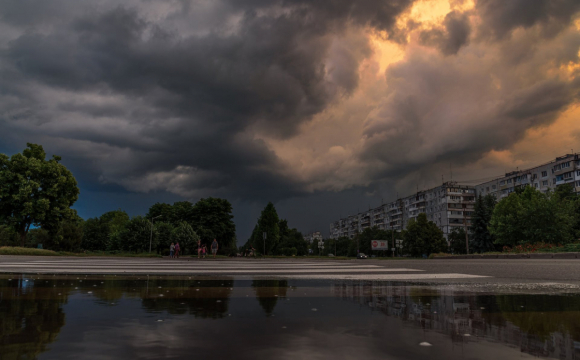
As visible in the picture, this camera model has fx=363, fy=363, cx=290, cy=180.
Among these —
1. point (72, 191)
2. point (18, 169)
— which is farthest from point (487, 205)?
point (18, 169)

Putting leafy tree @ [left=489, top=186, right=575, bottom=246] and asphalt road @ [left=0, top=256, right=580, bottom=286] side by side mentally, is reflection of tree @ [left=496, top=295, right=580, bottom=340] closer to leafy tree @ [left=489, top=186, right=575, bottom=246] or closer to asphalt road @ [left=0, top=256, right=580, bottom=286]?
asphalt road @ [left=0, top=256, right=580, bottom=286]

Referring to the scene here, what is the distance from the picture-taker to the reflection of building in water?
10.5ft

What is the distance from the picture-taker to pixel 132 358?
267 centimetres

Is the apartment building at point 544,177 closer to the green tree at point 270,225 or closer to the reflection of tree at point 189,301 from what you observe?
the green tree at point 270,225


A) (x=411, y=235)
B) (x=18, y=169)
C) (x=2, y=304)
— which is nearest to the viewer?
(x=2, y=304)

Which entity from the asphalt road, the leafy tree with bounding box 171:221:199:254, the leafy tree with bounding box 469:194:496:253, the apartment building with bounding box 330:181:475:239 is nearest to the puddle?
the asphalt road

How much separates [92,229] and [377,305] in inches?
3898

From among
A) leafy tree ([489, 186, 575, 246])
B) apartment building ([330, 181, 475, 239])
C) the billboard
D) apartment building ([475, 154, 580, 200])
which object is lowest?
the billboard

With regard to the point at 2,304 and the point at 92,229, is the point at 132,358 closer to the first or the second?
the point at 2,304

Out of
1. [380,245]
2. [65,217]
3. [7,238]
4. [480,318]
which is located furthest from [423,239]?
[480,318]

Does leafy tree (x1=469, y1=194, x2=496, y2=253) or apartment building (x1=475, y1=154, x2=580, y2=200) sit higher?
apartment building (x1=475, y1=154, x2=580, y2=200)

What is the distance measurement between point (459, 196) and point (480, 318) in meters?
123

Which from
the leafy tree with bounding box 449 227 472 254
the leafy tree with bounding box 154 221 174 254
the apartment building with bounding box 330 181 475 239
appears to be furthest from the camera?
the apartment building with bounding box 330 181 475 239

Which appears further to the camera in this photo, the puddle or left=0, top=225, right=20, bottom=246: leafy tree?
left=0, top=225, right=20, bottom=246: leafy tree
